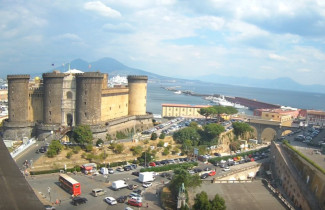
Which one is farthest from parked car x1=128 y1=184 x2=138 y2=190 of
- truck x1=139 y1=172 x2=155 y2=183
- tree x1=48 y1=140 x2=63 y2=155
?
tree x1=48 y1=140 x2=63 y2=155

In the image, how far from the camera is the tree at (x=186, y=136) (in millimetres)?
42438

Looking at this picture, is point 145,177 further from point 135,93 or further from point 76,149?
point 135,93

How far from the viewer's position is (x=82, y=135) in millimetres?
35281

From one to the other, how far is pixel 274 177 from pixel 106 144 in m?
20.6

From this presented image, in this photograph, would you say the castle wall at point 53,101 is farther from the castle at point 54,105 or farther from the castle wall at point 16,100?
the castle wall at point 16,100

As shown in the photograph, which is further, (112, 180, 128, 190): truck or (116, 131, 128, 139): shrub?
(116, 131, 128, 139): shrub

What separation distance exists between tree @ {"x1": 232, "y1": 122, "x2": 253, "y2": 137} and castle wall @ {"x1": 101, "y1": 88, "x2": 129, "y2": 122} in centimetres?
1871

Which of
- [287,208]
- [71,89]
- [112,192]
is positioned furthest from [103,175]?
[287,208]

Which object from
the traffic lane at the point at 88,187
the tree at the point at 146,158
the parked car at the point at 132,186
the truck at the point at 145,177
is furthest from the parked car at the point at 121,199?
the tree at the point at 146,158

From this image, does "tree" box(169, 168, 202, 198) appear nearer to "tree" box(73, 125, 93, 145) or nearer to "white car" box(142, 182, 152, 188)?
"white car" box(142, 182, 152, 188)

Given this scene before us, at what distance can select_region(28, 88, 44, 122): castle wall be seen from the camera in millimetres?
39903

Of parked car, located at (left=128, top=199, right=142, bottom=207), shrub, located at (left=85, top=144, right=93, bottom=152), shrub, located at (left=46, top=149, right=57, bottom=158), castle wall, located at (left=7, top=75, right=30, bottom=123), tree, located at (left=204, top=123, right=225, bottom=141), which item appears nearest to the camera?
parked car, located at (left=128, top=199, right=142, bottom=207)

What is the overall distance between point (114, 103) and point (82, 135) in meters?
11.0

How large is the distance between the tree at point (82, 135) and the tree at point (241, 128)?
26019 millimetres
